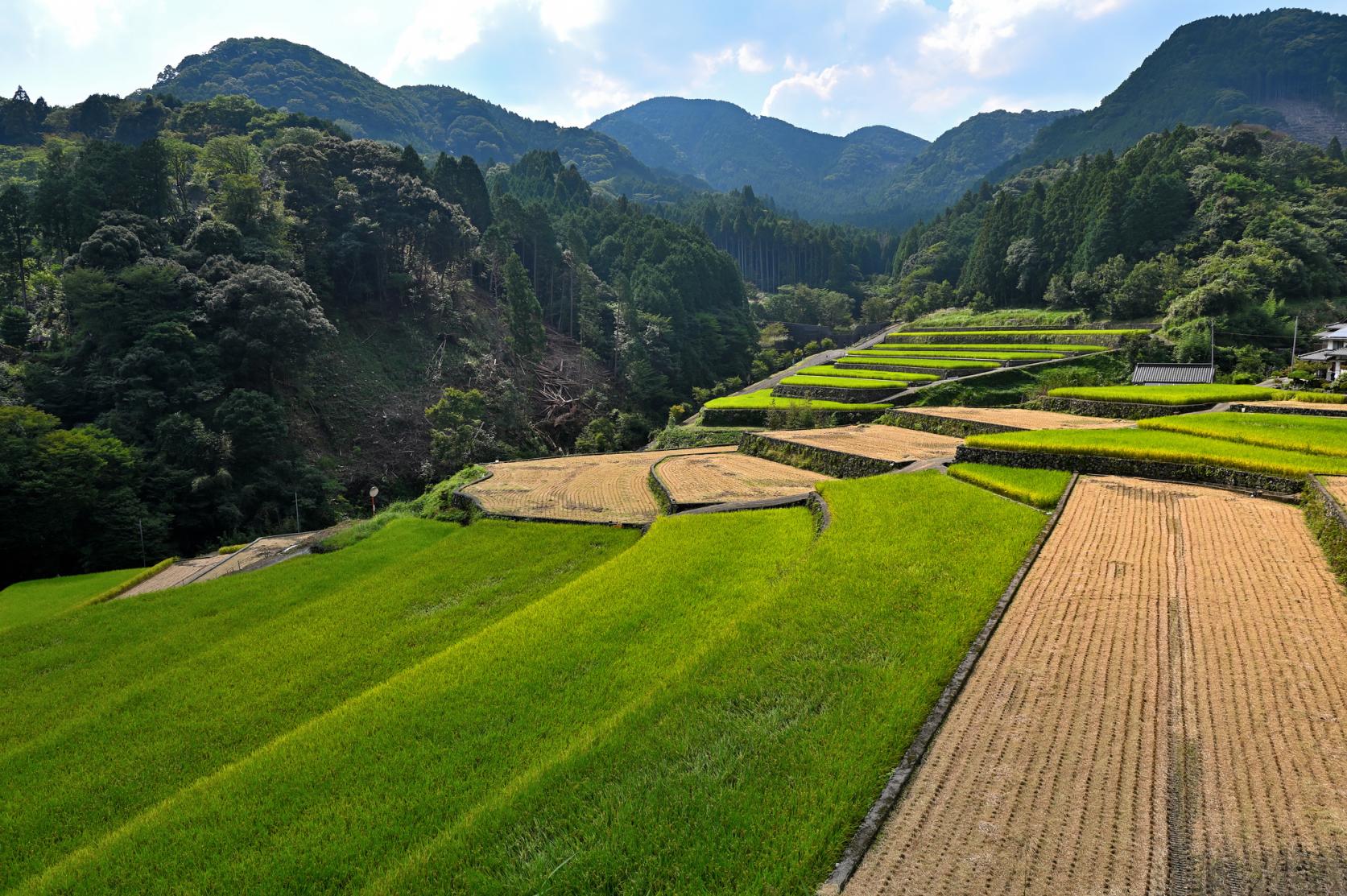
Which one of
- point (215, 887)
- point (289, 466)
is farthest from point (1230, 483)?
point (289, 466)

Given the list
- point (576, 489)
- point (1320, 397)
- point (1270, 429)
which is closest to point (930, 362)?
point (1320, 397)

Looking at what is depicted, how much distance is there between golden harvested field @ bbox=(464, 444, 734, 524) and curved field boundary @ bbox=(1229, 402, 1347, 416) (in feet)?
53.9

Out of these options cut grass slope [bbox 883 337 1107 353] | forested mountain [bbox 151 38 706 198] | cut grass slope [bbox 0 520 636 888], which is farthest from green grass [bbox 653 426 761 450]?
forested mountain [bbox 151 38 706 198]

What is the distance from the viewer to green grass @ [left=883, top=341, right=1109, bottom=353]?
38375 millimetres

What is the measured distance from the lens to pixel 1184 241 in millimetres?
44250

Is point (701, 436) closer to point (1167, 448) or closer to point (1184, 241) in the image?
point (1167, 448)

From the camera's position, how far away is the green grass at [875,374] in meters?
34.7

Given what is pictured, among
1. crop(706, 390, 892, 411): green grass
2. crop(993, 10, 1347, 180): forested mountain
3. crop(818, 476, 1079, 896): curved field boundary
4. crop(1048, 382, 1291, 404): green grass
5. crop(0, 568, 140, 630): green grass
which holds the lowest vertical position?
crop(0, 568, 140, 630): green grass

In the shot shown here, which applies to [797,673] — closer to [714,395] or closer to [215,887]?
[215,887]

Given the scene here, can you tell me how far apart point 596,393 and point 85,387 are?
88.9ft

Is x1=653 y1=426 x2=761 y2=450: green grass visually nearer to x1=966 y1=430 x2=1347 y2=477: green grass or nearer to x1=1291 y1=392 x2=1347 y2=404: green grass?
x1=966 y1=430 x2=1347 y2=477: green grass

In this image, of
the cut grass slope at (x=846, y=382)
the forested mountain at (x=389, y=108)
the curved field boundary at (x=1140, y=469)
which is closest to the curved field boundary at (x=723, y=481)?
the curved field boundary at (x=1140, y=469)

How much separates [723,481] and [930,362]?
24257 millimetres

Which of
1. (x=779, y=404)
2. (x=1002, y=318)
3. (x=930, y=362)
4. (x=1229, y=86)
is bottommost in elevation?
(x=779, y=404)
